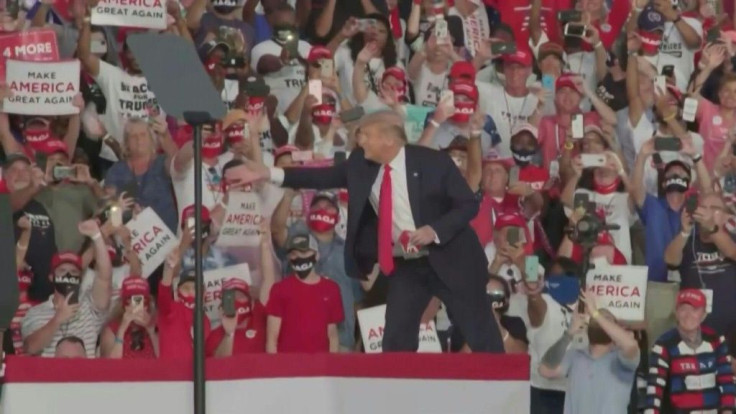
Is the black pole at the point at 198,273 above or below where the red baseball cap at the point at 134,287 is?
above

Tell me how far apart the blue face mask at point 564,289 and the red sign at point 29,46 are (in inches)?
128

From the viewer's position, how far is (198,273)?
6477 mm

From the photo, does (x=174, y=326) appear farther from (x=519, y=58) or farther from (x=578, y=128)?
(x=519, y=58)

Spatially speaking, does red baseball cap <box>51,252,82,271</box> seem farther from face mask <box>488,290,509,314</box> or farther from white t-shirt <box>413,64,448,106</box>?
white t-shirt <box>413,64,448,106</box>

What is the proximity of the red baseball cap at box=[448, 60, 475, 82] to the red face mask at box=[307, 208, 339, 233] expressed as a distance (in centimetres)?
143

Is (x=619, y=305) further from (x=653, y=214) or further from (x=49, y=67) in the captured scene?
(x=49, y=67)

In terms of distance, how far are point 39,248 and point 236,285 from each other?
3.77 feet

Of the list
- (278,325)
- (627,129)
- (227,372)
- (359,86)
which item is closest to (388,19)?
(359,86)

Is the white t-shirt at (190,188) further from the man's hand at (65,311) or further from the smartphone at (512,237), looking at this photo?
the smartphone at (512,237)

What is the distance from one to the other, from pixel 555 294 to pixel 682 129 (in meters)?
1.73

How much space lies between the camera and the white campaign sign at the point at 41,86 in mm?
11617

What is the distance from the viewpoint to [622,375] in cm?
1095

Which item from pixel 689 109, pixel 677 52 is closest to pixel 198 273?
pixel 689 109

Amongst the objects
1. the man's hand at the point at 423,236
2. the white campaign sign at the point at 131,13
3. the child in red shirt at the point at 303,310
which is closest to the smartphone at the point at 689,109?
the child in red shirt at the point at 303,310
